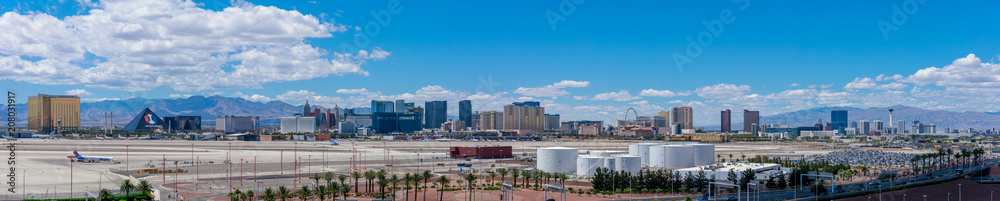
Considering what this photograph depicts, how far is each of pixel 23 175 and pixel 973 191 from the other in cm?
10092

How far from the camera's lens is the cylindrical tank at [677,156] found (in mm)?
100062

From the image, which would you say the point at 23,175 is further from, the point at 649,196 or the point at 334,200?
the point at 649,196

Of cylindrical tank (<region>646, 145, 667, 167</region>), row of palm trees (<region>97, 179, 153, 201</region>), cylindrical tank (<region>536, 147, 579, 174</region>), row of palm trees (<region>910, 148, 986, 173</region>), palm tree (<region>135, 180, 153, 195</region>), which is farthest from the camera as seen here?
row of palm trees (<region>910, 148, 986, 173</region>)

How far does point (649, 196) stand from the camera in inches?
2576

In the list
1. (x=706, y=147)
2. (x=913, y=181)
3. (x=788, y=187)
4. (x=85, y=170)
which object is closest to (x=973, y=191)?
(x=913, y=181)

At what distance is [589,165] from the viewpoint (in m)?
84.6

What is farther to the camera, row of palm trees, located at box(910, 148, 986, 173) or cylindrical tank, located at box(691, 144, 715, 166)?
row of palm trees, located at box(910, 148, 986, 173)

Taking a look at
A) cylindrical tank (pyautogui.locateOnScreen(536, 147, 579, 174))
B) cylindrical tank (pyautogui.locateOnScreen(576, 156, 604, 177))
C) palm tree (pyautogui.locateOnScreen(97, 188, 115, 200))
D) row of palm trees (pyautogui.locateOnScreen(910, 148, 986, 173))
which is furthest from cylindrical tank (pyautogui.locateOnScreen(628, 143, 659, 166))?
palm tree (pyautogui.locateOnScreen(97, 188, 115, 200))

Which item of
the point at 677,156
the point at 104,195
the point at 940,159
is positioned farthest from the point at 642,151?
the point at 104,195

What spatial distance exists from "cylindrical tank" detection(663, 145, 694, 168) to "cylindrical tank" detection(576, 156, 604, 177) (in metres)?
19.8

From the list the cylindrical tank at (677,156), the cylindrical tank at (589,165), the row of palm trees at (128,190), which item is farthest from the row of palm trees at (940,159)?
the row of palm trees at (128,190)

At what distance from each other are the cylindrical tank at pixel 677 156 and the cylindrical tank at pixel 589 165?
19835 millimetres

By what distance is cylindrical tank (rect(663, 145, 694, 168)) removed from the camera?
100062 mm

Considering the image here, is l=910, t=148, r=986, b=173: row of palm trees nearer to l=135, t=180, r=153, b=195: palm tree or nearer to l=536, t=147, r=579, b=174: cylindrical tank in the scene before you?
l=536, t=147, r=579, b=174: cylindrical tank
